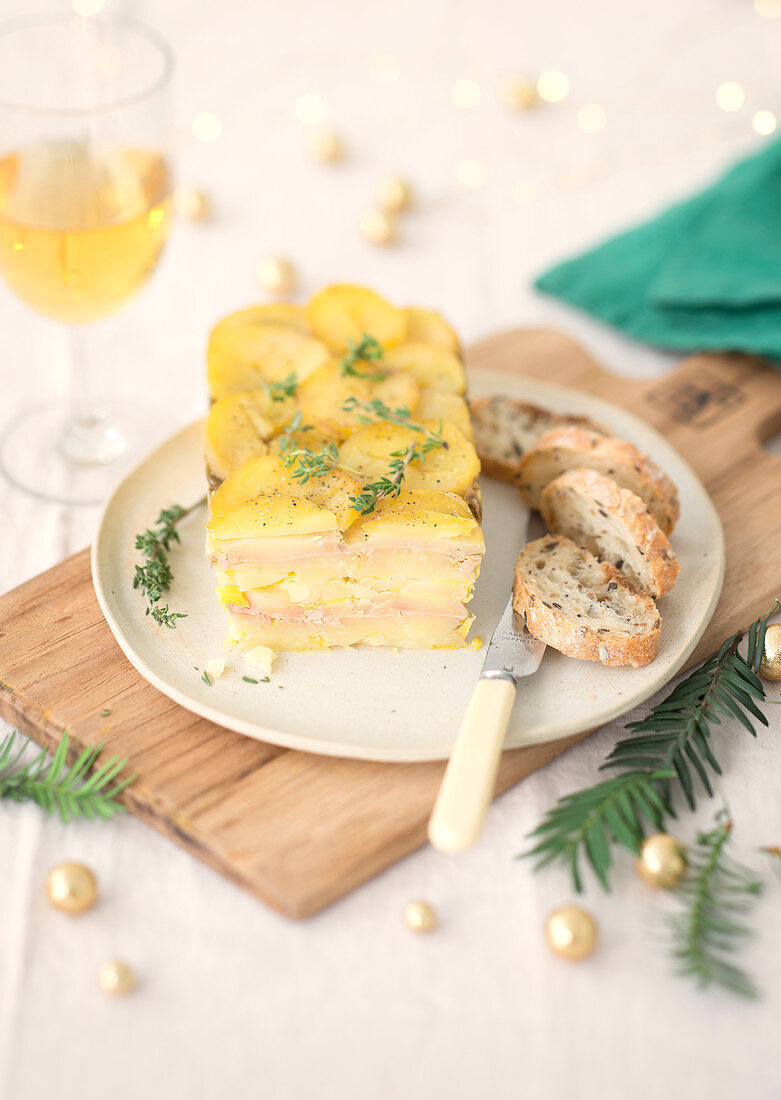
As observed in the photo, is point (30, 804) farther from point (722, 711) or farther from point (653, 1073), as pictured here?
point (722, 711)

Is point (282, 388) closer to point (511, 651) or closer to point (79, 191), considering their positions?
point (79, 191)

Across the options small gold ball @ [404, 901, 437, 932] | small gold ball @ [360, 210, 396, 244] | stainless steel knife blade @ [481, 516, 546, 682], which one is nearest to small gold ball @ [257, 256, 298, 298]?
small gold ball @ [360, 210, 396, 244]

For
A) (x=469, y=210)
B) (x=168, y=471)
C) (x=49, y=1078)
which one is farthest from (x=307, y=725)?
(x=469, y=210)

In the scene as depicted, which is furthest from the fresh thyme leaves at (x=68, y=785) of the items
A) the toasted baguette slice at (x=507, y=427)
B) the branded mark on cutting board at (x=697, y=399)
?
Answer: the branded mark on cutting board at (x=697, y=399)

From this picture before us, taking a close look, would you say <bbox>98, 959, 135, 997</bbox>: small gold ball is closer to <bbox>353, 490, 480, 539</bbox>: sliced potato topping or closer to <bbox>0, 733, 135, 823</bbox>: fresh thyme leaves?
<bbox>0, 733, 135, 823</bbox>: fresh thyme leaves

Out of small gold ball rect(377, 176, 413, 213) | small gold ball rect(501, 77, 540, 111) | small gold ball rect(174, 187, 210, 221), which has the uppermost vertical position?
small gold ball rect(501, 77, 540, 111)

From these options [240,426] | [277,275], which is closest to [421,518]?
[240,426]

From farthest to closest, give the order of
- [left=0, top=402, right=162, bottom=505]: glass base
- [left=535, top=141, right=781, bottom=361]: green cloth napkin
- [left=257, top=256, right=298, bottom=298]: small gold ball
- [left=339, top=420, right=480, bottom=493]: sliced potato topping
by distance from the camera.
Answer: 1. [left=257, top=256, right=298, bottom=298]: small gold ball
2. [left=535, top=141, right=781, bottom=361]: green cloth napkin
3. [left=0, top=402, right=162, bottom=505]: glass base
4. [left=339, top=420, right=480, bottom=493]: sliced potato topping
